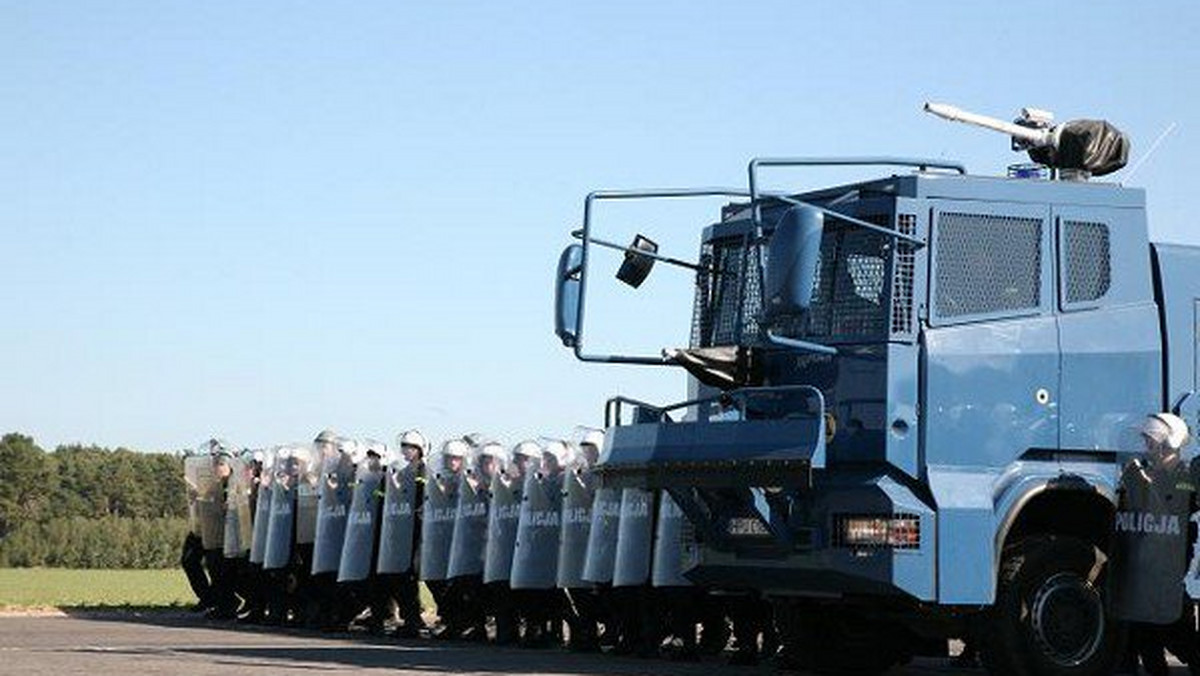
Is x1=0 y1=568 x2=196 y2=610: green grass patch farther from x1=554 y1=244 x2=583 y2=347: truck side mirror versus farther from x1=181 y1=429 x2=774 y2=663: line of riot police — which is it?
x1=554 y1=244 x2=583 y2=347: truck side mirror

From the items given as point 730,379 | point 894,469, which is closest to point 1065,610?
point 894,469

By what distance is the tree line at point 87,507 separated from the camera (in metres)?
65.6

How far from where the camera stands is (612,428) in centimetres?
1809

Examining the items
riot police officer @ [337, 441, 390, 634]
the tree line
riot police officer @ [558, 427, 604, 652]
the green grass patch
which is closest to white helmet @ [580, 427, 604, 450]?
riot police officer @ [558, 427, 604, 652]

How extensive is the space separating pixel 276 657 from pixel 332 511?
7798mm

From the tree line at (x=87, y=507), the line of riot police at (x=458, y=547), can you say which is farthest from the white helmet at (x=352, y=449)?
the tree line at (x=87, y=507)

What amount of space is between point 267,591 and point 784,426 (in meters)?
14.5

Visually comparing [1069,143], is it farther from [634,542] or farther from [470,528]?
[470,528]

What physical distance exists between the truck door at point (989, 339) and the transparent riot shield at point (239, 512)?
49.0 ft

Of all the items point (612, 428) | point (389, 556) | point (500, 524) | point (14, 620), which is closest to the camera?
point (612, 428)

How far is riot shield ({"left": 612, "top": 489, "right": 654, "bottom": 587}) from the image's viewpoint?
21.5 metres

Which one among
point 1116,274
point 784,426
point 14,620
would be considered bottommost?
point 14,620

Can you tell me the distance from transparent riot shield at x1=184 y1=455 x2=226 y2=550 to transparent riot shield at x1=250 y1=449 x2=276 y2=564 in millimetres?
1480

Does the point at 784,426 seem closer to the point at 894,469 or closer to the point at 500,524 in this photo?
the point at 894,469
